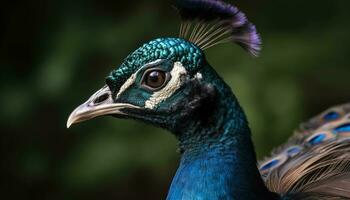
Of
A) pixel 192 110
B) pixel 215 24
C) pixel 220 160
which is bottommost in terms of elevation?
pixel 220 160

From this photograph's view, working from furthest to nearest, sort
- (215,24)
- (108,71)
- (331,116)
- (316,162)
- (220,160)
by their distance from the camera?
1. (108,71)
2. (331,116)
3. (316,162)
4. (215,24)
5. (220,160)

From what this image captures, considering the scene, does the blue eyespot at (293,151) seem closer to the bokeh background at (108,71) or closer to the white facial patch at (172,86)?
the bokeh background at (108,71)

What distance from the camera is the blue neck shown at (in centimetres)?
166

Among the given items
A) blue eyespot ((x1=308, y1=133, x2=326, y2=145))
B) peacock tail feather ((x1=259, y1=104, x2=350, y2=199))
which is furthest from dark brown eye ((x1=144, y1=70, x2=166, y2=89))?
blue eyespot ((x1=308, y1=133, x2=326, y2=145))

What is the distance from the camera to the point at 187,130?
1.72 meters

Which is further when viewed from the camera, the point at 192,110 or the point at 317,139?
the point at 317,139

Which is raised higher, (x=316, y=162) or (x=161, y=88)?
(x=161, y=88)

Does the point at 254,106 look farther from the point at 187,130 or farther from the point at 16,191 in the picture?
the point at 16,191

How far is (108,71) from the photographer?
123 inches

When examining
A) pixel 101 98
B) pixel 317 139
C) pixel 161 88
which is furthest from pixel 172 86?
pixel 317 139

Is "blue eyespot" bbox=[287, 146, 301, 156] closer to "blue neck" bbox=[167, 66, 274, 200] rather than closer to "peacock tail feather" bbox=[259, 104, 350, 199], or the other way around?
"peacock tail feather" bbox=[259, 104, 350, 199]

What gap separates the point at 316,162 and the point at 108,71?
133cm

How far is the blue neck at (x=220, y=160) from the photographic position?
1.66 m

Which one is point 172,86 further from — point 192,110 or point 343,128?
point 343,128
